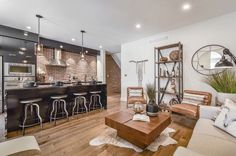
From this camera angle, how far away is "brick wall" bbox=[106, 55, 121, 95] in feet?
28.0

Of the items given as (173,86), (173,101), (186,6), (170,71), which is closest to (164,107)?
(173,101)

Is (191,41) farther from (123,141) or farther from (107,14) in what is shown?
(123,141)

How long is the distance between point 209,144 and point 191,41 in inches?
135

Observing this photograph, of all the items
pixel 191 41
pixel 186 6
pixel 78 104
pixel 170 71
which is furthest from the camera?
pixel 170 71

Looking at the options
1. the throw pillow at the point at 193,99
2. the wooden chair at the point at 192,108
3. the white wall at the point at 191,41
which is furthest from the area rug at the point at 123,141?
the white wall at the point at 191,41

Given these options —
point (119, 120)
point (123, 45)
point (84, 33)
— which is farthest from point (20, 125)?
point (123, 45)

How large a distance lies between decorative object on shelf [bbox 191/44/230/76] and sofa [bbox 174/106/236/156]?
221cm

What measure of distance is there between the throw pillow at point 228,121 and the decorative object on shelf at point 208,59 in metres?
2.00

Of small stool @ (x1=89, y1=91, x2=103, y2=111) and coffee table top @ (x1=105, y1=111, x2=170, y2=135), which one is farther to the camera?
small stool @ (x1=89, y1=91, x2=103, y2=111)

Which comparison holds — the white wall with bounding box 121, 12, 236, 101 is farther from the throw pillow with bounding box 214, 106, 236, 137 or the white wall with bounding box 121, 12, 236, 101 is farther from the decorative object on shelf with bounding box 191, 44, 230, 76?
the throw pillow with bounding box 214, 106, 236, 137

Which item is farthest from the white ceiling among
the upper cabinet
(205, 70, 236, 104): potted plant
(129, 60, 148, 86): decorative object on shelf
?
(205, 70, 236, 104): potted plant

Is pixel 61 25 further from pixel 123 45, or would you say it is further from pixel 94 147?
pixel 94 147

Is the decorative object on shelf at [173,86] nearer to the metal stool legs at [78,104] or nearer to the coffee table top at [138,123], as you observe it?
the coffee table top at [138,123]

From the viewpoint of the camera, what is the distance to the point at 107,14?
3191mm
